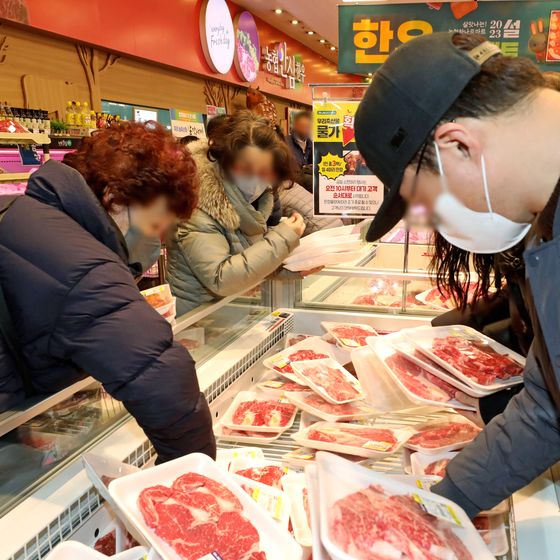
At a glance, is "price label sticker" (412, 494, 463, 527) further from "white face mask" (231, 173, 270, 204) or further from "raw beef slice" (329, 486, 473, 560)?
"white face mask" (231, 173, 270, 204)

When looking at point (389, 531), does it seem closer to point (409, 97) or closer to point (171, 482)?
point (171, 482)

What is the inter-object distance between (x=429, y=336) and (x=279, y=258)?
2.64 ft

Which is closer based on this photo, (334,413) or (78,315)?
(78,315)

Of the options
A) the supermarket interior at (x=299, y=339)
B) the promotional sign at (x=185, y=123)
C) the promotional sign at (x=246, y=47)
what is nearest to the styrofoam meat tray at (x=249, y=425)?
the supermarket interior at (x=299, y=339)

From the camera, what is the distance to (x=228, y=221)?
2426mm

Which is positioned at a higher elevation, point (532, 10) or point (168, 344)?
point (532, 10)

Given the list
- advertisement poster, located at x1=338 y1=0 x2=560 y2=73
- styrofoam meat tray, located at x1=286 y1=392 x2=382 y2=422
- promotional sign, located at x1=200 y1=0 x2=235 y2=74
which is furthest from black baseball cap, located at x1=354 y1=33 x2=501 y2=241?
promotional sign, located at x1=200 y1=0 x2=235 y2=74

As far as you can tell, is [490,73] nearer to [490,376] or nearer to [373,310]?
[490,376]

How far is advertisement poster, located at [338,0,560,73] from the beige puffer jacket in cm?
225

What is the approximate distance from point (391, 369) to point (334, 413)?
0.30 meters

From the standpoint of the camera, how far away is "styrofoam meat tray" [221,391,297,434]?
1.96 m

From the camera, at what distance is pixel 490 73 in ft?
3.09

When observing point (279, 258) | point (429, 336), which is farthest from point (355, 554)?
point (279, 258)

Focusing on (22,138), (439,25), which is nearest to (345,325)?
(22,138)
